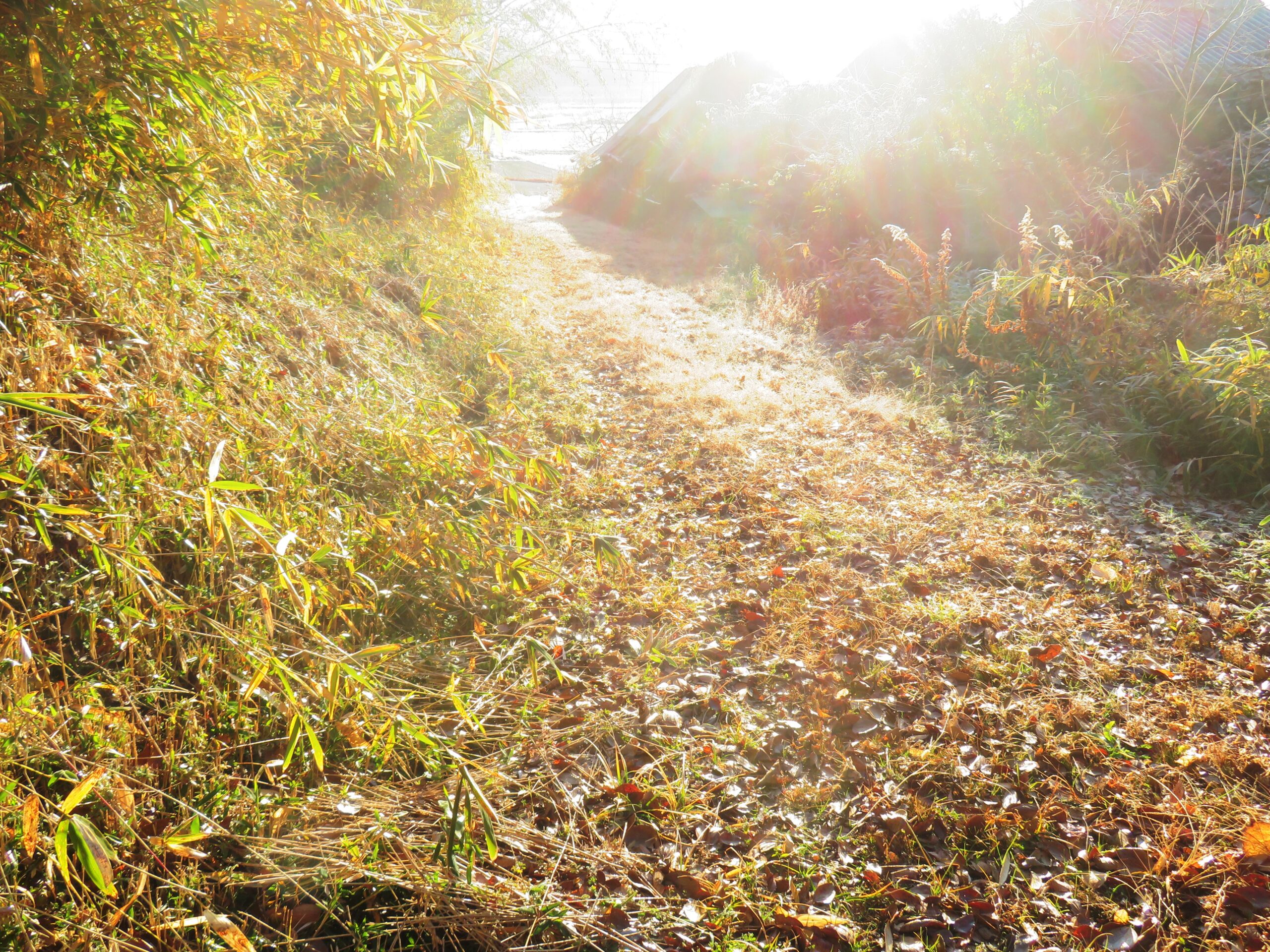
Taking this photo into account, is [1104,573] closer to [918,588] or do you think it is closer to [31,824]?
[918,588]

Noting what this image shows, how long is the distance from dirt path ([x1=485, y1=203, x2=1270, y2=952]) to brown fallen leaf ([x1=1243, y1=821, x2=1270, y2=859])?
48mm

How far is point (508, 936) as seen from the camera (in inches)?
64.7

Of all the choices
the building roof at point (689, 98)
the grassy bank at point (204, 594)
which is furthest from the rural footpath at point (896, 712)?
the building roof at point (689, 98)

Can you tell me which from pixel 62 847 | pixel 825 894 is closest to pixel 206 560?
pixel 62 847

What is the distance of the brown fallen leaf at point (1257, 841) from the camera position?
1.88 m

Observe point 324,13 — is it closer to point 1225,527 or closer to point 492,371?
point 492,371

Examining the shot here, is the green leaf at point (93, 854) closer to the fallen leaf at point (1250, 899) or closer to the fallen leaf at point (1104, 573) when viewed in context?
the fallen leaf at point (1250, 899)

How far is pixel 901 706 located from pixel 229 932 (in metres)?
2.15

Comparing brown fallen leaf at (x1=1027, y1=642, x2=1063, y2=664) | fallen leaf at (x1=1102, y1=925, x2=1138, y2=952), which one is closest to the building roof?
brown fallen leaf at (x1=1027, y1=642, x2=1063, y2=664)

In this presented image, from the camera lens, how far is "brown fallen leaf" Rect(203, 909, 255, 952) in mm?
1381

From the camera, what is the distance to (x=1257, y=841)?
1905 mm

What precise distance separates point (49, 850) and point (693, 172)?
503 inches

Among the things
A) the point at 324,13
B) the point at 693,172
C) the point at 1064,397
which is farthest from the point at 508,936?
the point at 693,172

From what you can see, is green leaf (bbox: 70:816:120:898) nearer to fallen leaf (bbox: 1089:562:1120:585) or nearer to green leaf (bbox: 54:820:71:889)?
green leaf (bbox: 54:820:71:889)
